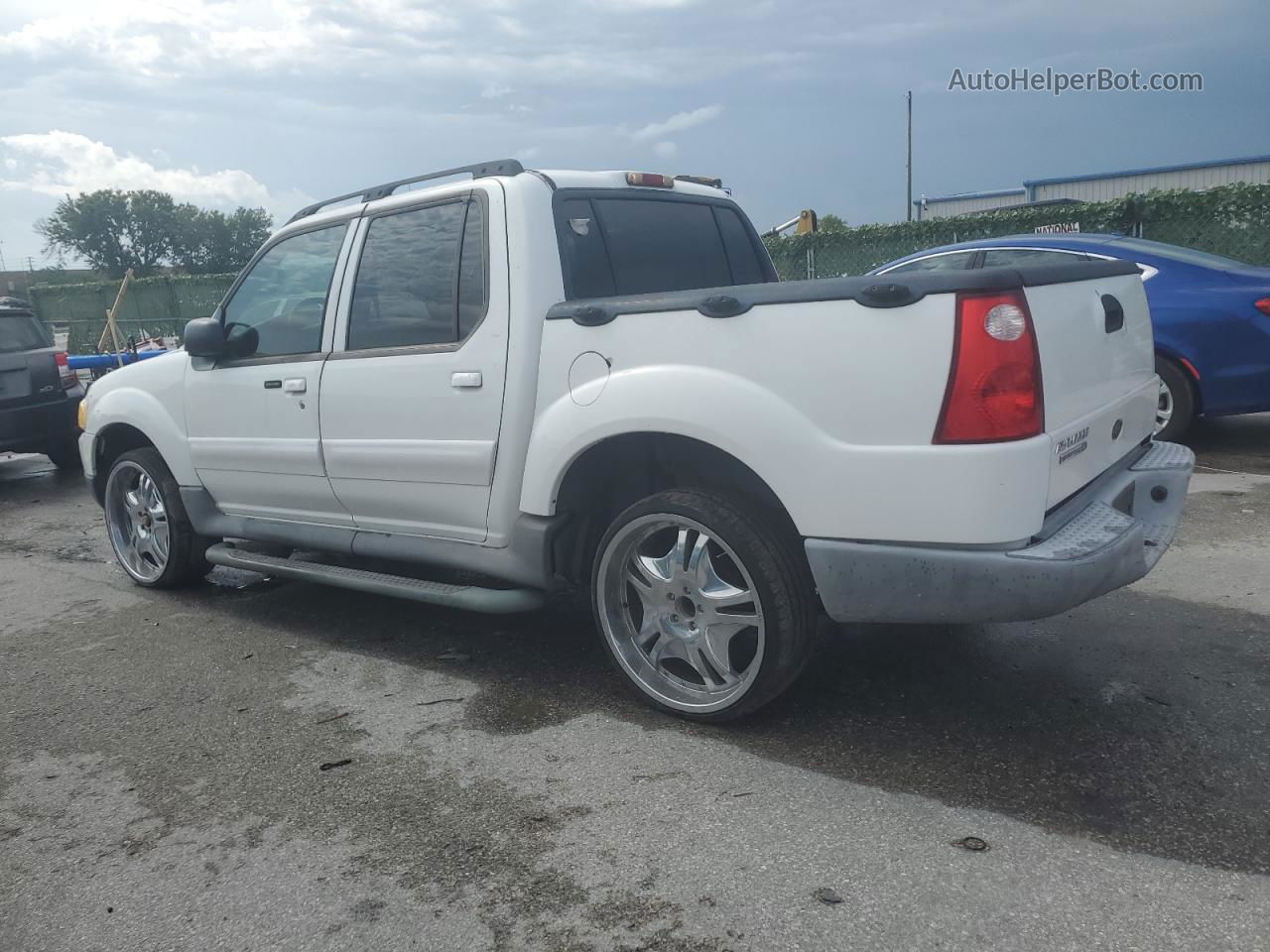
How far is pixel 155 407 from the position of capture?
17.6 ft

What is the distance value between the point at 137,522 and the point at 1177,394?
6781mm

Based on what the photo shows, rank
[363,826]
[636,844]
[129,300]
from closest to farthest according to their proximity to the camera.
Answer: [636,844] < [363,826] < [129,300]

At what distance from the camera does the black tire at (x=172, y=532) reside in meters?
5.40

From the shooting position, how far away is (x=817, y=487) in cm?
307

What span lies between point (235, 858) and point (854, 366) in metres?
2.16

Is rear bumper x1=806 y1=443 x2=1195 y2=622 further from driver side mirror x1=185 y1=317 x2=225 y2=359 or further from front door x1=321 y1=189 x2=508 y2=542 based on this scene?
driver side mirror x1=185 y1=317 x2=225 y2=359

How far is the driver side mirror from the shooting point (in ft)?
15.8

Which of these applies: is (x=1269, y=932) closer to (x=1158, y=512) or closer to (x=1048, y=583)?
(x=1048, y=583)

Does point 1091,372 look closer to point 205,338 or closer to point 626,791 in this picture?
point 626,791

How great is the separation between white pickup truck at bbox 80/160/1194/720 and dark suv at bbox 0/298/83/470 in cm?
458

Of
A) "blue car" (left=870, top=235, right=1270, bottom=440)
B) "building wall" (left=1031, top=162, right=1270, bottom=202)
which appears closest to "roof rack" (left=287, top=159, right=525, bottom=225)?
"blue car" (left=870, top=235, right=1270, bottom=440)

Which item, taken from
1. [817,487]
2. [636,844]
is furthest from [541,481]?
[636,844]

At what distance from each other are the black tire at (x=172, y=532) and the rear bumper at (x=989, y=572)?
11.4 ft

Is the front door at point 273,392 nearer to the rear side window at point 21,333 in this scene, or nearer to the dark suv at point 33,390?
the dark suv at point 33,390
